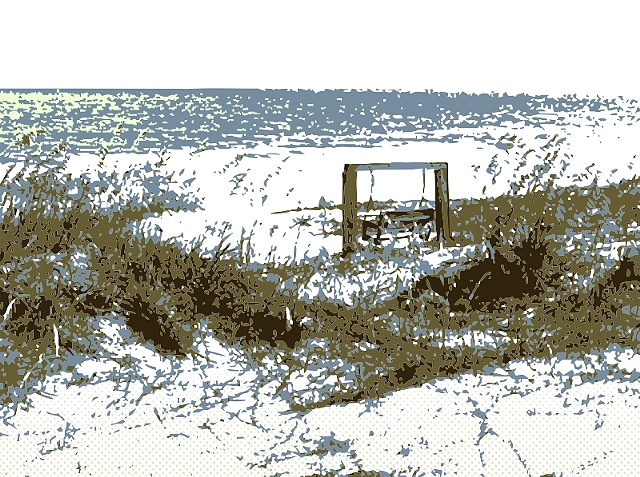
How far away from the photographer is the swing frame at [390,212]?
6387mm

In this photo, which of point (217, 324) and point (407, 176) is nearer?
point (217, 324)

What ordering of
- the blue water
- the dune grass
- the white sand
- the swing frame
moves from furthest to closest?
the blue water
the swing frame
the dune grass
the white sand

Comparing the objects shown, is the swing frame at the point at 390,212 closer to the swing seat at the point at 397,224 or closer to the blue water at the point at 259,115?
the swing seat at the point at 397,224

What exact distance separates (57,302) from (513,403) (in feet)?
7.90

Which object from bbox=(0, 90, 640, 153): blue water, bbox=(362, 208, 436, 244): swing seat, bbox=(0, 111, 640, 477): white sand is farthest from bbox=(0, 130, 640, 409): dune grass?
bbox=(0, 90, 640, 153): blue water

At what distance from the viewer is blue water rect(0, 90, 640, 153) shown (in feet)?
40.9

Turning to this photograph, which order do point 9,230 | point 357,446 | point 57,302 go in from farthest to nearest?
point 9,230 < point 57,302 < point 357,446

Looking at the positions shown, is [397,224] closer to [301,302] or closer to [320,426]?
[301,302]

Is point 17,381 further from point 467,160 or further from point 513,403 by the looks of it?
point 467,160

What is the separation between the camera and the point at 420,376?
4.59 meters

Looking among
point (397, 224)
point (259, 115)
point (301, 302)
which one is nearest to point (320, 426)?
point (301, 302)

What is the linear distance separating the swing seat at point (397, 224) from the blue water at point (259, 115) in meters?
5.30

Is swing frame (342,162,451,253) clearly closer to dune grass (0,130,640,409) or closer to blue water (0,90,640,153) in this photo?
dune grass (0,130,640,409)

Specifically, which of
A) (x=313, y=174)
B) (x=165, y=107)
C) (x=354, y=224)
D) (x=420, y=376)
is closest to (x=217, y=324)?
(x=420, y=376)
